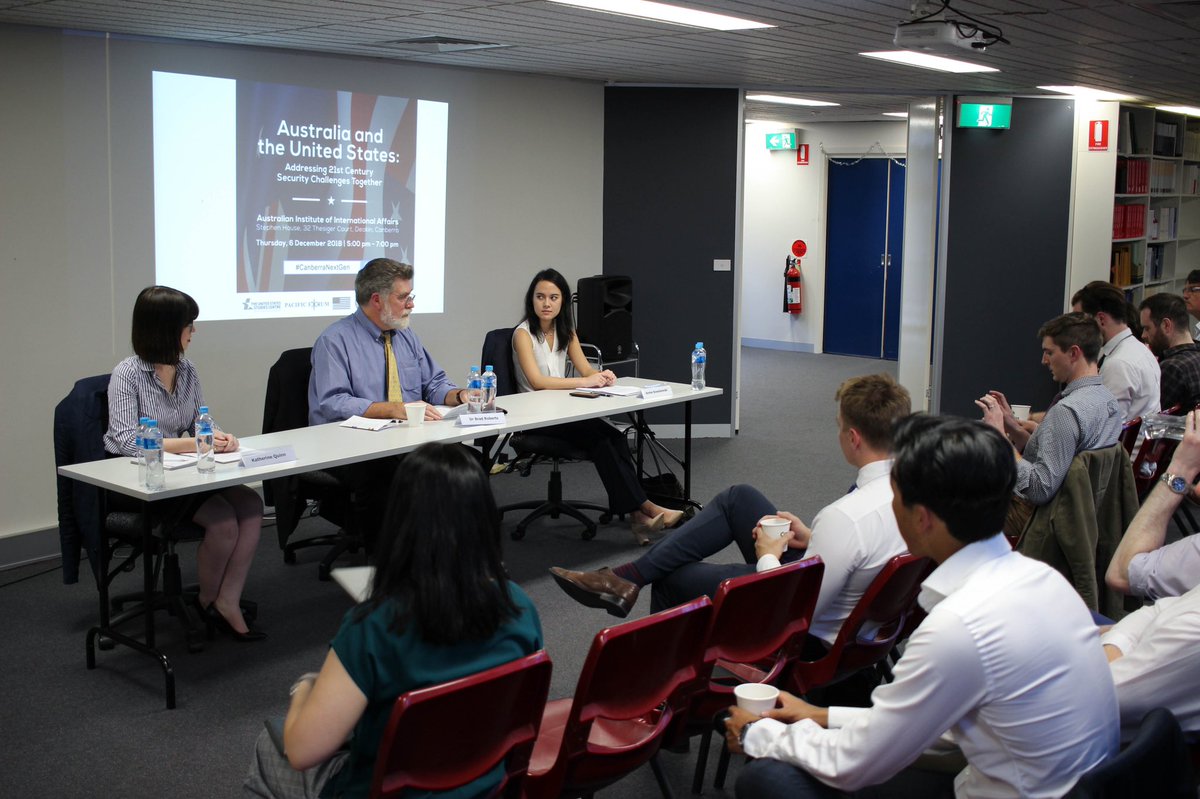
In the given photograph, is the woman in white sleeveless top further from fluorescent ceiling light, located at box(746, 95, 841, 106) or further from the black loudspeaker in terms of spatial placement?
fluorescent ceiling light, located at box(746, 95, 841, 106)

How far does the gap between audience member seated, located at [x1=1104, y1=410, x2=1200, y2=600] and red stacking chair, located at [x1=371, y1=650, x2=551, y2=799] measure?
5.14ft

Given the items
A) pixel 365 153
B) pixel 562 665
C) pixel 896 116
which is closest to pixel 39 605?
pixel 562 665

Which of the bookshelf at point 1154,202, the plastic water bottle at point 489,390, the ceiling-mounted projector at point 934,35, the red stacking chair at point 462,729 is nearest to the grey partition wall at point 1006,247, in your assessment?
the bookshelf at point 1154,202

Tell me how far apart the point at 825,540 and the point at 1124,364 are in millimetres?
2830

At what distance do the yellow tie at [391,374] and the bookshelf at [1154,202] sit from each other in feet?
21.6

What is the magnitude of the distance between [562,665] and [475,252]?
3834 mm

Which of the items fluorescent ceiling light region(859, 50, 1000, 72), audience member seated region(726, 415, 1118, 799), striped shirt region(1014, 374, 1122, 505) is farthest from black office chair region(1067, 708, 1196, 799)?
fluorescent ceiling light region(859, 50, 1000, 72)

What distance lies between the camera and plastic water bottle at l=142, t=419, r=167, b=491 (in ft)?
11.8

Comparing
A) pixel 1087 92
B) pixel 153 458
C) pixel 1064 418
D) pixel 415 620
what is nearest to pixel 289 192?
pixel 153 458

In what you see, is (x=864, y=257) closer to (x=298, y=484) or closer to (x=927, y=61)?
(x=927, y=61)

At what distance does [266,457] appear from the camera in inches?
156

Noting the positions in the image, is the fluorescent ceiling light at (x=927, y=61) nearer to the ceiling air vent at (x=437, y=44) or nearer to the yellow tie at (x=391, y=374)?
the ceiling air vent at (x=437, y=44)

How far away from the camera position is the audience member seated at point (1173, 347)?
5508 millimetres

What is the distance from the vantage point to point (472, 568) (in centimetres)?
195
